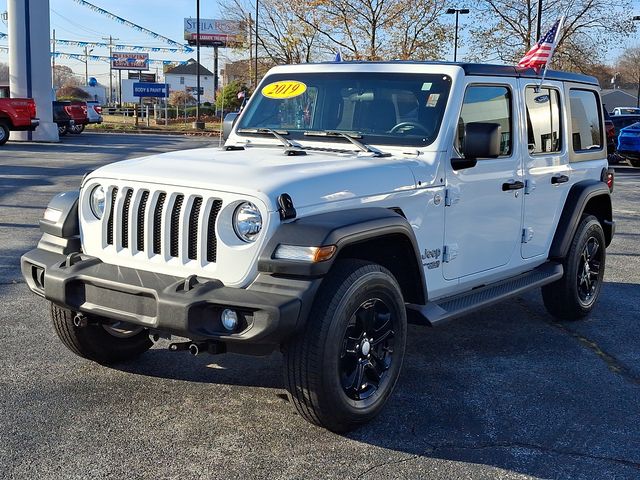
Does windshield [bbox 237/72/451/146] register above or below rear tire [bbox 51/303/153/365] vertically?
above

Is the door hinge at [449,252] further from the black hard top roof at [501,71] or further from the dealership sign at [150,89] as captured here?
the dealership sign at [150,89]

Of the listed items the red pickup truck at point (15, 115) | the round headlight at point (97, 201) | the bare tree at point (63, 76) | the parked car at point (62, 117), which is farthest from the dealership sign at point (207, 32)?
the round headlight at point (97, 201)

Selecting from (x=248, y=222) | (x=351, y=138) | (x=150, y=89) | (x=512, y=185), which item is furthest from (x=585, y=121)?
(x=150, y=89)

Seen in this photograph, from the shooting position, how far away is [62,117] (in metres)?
29.8

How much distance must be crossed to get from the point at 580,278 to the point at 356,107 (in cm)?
260

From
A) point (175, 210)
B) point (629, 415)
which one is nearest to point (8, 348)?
point (175, 210)

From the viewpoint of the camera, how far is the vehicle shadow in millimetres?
3814

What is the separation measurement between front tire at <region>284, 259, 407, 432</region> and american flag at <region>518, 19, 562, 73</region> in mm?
2550

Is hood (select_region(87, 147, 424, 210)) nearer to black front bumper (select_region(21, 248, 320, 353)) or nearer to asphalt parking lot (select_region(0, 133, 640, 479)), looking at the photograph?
black front bumper (select_region(21, 248, 320, 353))

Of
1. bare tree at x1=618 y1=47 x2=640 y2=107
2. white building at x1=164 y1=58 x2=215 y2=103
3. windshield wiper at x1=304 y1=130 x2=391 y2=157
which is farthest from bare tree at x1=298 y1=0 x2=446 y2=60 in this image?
white building at x1=164 y1=58 x2=215 y2=103

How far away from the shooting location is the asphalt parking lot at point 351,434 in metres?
3.61

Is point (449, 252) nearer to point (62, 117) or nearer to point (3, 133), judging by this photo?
point (3, 133)

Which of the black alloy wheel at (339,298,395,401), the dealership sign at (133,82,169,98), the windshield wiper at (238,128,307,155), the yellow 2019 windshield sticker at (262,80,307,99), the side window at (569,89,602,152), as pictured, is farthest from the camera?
the dealership sign at (133,82,169,98)

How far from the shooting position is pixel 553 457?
3770mm
